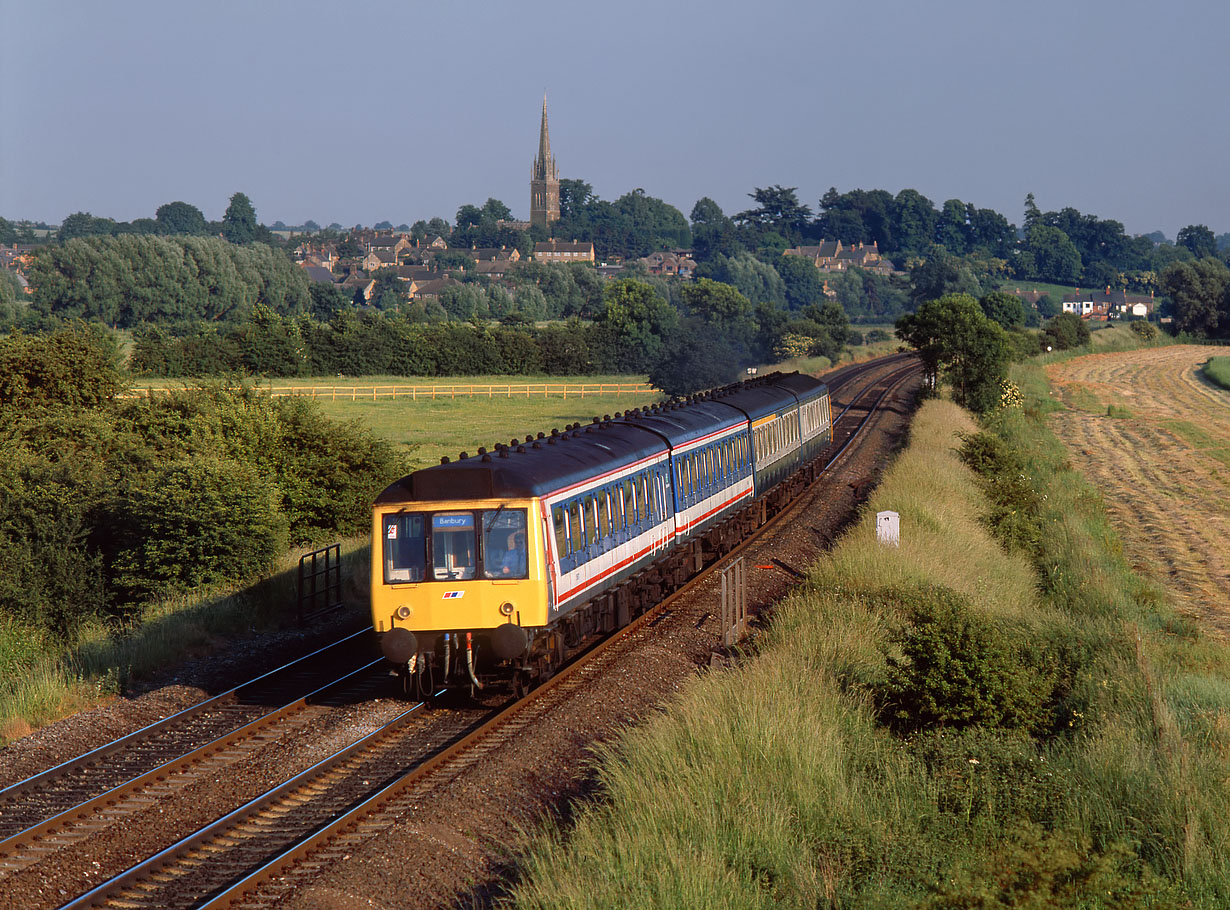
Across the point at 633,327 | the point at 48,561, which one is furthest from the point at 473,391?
the point at 48,561

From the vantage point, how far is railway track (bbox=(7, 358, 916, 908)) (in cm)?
975

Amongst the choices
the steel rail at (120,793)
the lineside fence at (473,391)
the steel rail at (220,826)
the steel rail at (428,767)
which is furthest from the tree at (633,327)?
the steel rail at (220,826)

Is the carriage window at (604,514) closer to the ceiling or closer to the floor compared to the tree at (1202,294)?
closer to the floor

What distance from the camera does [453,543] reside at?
46.2 feet

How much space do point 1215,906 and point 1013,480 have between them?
2653 cm

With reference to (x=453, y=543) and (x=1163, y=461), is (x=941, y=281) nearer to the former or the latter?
(x=1163, y=461)

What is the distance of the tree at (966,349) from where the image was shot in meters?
55.3

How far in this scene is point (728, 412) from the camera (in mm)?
26141

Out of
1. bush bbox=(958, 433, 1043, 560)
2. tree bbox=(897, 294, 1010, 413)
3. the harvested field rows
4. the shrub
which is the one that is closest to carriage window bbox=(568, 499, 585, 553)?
the shrub

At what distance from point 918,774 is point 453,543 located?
5.81 m

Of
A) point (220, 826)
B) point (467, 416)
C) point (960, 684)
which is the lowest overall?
point (467, 416)

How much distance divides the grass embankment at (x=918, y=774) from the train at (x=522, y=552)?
2.31 m

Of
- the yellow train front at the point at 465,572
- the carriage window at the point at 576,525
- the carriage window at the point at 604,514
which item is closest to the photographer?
the yellow train front at the point at 465,572

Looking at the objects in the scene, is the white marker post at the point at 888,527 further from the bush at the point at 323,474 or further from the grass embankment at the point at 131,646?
the bush at the point at 323,474
